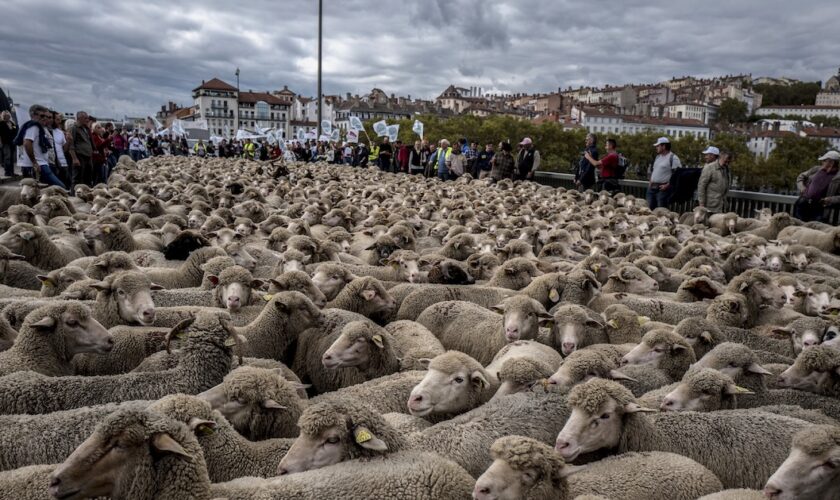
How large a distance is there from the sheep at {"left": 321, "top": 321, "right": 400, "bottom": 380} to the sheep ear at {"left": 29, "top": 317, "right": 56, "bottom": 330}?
69.7 inches

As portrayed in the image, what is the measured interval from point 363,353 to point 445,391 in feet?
2.82

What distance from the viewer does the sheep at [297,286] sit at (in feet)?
18.0

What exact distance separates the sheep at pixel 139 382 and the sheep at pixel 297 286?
1631 millimetres

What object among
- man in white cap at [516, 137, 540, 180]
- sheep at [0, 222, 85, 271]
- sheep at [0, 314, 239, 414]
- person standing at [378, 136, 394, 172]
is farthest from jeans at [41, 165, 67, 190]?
person standing at [378, 136, 394, 172]

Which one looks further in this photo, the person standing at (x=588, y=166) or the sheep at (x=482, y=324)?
the person standing at (x=588, y=166)

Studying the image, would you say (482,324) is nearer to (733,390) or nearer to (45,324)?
(733,390)

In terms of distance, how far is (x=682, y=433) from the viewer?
137 inches

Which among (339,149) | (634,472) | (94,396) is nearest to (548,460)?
(634,472)

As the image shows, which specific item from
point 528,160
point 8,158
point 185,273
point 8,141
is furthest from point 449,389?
point 528,160

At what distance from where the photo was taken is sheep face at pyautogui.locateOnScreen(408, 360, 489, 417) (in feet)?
11.9

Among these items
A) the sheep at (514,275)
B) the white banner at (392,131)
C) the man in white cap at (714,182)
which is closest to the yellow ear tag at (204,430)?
the sheep at (514,275)

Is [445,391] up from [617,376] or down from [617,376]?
down

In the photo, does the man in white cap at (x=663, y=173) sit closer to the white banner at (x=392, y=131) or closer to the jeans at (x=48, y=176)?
the jeans at (x=48, y=176)

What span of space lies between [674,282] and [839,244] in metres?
3.84
